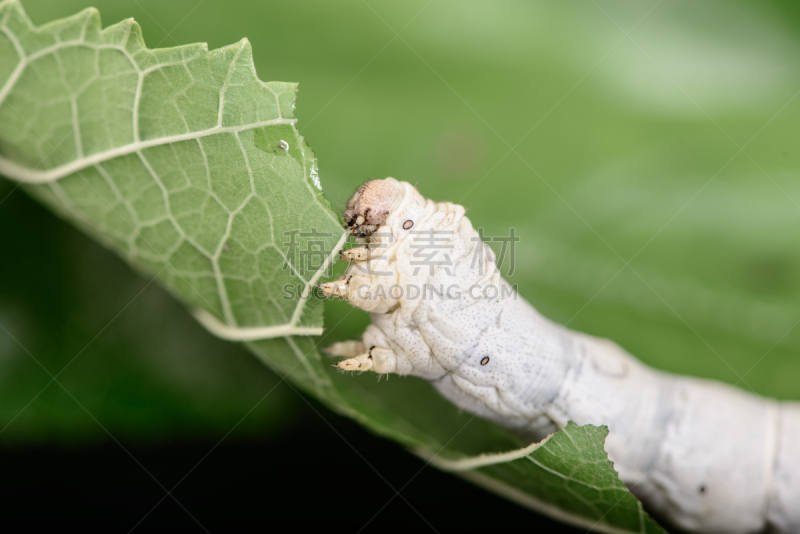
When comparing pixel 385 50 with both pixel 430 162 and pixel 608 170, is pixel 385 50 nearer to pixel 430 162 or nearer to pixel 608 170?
pixel 430 162

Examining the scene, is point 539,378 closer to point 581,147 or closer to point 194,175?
point 194,175

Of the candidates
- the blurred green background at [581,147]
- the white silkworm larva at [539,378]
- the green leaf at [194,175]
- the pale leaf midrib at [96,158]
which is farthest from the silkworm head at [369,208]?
the blurred green background at [581,147]

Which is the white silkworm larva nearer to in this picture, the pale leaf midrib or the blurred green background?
the pale leaf midrib

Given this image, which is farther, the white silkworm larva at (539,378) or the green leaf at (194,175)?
the white silkworm larva at (539,378)

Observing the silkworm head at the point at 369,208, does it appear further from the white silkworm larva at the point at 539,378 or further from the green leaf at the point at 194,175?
the green leaf at the point at 194,175

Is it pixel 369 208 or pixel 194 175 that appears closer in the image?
pixel 194 175

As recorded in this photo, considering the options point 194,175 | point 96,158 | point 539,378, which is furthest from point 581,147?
point 96,158

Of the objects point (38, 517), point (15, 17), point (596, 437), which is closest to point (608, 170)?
point (596, 437)
